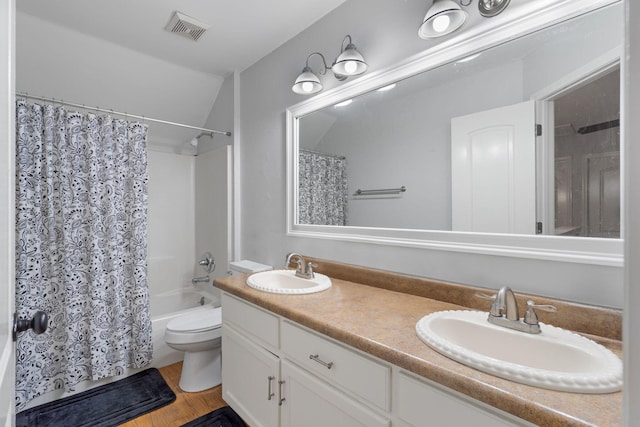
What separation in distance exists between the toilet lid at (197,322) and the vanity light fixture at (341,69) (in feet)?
5.52

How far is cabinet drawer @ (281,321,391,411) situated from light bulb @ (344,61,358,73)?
1322 mm

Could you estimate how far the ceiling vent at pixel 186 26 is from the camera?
187 centimetres

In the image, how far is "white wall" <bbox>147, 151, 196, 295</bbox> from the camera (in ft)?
9.79

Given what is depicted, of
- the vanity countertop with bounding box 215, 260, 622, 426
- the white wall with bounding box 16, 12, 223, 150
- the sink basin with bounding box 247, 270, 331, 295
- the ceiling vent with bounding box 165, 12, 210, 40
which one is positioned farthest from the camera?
the white wall with bounding box 16, 12, 223, 150

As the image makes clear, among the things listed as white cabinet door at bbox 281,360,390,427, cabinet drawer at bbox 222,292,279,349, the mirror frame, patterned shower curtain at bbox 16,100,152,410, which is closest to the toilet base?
patterned shower curtain at bbox 16,100,152,410

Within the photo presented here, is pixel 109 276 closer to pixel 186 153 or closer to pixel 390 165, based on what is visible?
pixel 186 153

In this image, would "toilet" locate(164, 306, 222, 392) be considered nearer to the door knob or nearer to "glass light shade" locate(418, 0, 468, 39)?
the door knob

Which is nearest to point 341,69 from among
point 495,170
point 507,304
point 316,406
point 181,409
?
point 495,170

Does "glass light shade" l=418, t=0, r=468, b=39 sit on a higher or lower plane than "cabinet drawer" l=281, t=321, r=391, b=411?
higher

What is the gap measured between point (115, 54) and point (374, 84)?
209 centimetres

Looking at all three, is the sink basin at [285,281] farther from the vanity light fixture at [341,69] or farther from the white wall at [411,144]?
the vanity light fixture at [341,69]

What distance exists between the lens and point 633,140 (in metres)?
0.30

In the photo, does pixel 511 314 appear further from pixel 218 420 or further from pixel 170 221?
pixel 170 221

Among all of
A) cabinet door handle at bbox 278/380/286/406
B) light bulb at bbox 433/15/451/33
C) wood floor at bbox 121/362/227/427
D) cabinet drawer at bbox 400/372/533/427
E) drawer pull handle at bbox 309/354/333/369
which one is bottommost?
wood floor at bbox 121/362/227/427
